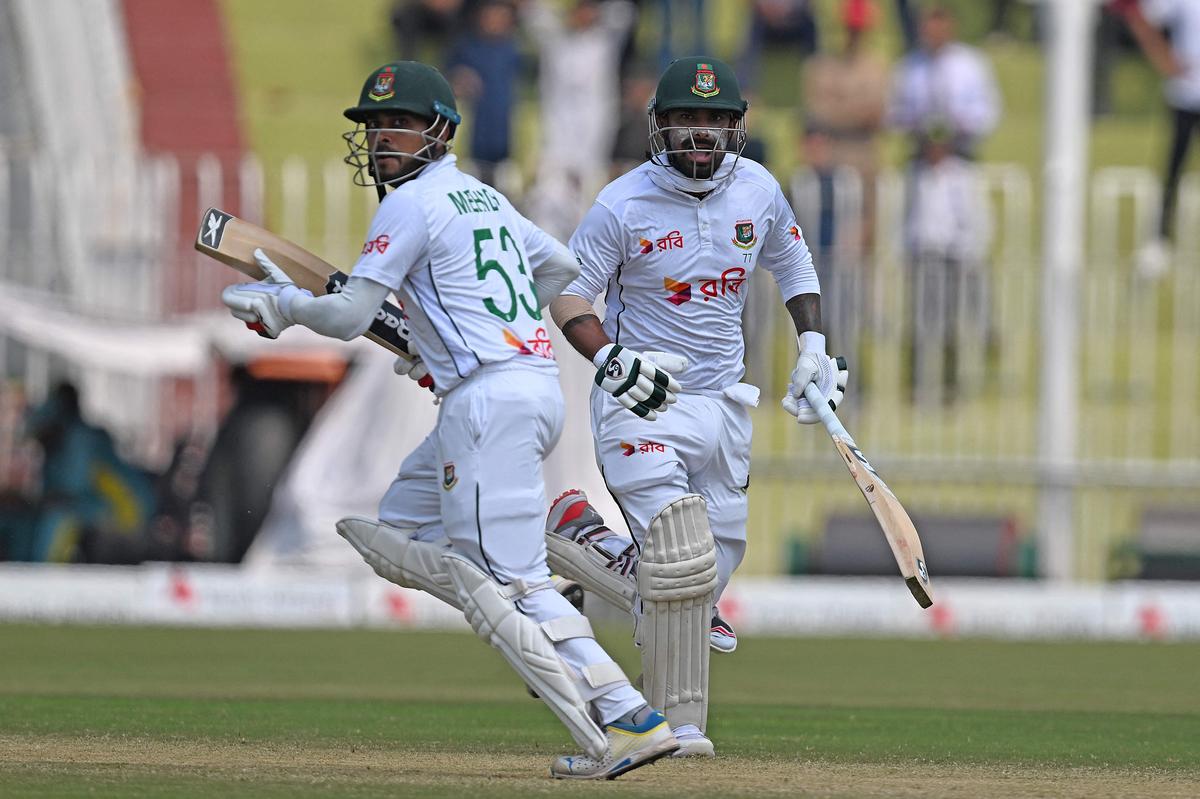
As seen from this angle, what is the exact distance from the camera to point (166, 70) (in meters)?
17.8

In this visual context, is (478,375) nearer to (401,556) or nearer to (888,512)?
(401,556)

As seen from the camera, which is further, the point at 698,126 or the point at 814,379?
the point at 814,379

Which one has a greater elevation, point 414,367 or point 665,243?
point 665,243

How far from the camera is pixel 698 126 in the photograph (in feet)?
22.3

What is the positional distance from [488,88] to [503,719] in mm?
7984

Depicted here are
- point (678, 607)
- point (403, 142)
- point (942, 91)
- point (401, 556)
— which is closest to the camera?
point (403, 142)

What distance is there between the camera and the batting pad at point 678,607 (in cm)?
640

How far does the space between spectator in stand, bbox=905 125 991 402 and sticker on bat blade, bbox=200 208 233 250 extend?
819 cm

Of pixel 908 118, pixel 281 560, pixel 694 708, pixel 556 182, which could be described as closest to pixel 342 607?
pixel 281 560

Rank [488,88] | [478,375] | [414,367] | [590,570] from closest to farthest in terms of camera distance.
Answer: [478,375], [414,367], [590,570], [488,88]

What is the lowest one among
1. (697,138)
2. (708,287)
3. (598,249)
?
(708,287)

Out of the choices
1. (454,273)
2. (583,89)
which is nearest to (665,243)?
(454,273)

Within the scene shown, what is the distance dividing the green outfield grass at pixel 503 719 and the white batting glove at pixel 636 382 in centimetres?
98

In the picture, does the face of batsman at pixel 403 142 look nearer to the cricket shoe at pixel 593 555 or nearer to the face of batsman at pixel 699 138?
the face of batsman at pixel 699 138
